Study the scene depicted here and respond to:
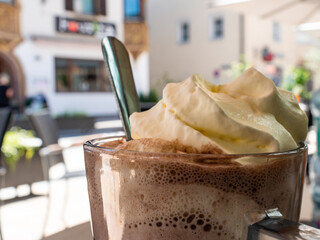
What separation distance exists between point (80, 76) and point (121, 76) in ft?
33.9

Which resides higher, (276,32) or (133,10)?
(133,10)

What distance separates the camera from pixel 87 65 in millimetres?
10633

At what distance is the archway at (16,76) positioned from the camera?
8930 mm

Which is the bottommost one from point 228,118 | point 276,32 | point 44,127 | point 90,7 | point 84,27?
point 44,127

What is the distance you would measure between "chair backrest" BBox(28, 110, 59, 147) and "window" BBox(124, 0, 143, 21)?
28.6 feet

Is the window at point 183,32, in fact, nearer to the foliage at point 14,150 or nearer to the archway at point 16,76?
the archway at point 16,76

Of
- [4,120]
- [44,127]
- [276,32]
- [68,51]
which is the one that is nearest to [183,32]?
[276,32]

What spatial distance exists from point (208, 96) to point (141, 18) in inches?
438

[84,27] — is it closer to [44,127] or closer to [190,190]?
[44,127]

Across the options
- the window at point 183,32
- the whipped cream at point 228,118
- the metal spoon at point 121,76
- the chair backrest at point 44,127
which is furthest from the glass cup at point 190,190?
the window at point 183,32

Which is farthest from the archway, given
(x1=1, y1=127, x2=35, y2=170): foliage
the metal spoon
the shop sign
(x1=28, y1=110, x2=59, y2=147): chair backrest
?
the metal spoon

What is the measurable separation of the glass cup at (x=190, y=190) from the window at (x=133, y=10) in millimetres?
11139

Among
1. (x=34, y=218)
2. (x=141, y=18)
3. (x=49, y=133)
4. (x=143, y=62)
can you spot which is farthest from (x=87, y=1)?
(x=34, y=218)

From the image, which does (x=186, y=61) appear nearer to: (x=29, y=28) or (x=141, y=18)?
(x=141, y=18)
